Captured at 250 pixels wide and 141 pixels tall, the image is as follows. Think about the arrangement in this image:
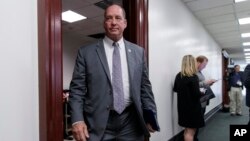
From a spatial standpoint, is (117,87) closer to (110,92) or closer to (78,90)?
(110,92)

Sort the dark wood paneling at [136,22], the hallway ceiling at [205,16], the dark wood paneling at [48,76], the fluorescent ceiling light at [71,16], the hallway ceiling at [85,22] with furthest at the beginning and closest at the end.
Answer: the fluorescent ceiling light at [71,16]
the hallway ceiling at [205,16]
the hallway ceiling at [85,22]
the dark wood paneling at [136,22]
the dark wood paneling at [48,76]

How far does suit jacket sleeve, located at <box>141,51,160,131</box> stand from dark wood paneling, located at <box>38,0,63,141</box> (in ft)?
1.76

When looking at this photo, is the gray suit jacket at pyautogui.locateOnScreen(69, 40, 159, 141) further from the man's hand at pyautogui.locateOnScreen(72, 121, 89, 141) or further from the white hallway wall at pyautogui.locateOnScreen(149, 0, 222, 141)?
the white hallway wall at pyautogui.locateOnScreen(149, 0, 222, 141)

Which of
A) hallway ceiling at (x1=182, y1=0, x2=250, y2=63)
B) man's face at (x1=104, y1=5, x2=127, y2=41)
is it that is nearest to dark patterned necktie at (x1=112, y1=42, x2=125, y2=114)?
man's face at (x1=104, y1=5, x2=127, y2=41)

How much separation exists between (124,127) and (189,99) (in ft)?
5.20

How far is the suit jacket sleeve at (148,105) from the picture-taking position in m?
1.42

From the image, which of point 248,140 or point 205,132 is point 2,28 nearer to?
point 248,140

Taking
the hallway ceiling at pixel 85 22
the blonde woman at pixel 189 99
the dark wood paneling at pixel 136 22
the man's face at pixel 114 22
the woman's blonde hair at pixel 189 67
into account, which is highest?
the hallway ceiling at pixel 85 22

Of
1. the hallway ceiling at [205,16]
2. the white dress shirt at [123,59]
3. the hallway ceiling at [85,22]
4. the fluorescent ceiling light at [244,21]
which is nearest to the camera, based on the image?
the white dress shirt at [123,59]

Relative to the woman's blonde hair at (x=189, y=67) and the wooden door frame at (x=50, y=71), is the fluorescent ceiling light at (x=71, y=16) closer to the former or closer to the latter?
the woman's blonde hair at (x=189, y=67)

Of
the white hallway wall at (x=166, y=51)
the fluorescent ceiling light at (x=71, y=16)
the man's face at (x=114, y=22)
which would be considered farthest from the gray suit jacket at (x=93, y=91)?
the fluorescent ceiling light at (x=71, y=16)

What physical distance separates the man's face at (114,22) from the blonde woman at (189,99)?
1.59 m

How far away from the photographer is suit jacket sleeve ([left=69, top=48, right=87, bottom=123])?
4.01 feet

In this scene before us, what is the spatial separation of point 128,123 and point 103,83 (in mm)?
297
